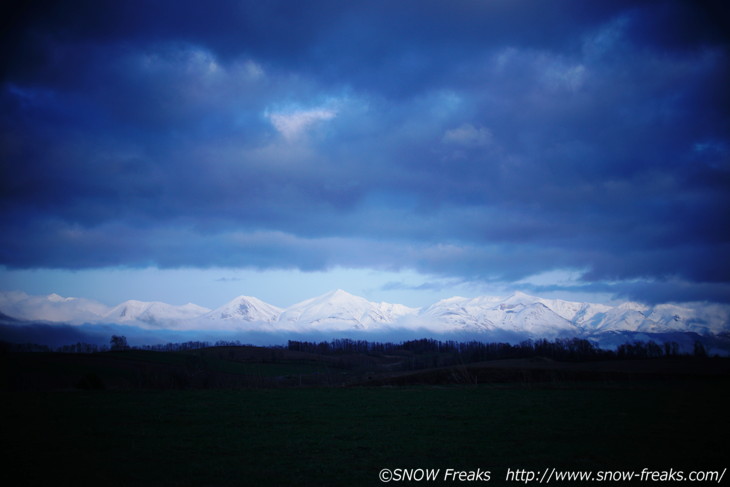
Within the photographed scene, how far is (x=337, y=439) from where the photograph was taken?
17.7 metres

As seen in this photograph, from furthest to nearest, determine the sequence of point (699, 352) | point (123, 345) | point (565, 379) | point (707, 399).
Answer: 1. point (123, 345)
2. point (699, 352)
3. point (565, 379)
4. point (707, 399)

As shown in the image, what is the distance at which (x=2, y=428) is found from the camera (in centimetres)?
1925

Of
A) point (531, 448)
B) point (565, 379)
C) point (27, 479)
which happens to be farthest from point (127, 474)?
point (565, 379)

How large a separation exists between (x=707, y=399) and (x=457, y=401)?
1560 centimetres

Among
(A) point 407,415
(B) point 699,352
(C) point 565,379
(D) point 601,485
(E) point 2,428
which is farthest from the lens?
(B) point 699,352

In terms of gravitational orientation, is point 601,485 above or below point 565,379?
above

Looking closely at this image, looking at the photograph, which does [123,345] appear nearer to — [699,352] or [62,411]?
[62,411]

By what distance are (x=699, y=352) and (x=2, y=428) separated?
376ft

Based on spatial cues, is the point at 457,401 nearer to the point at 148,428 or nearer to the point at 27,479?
the point at 148,428

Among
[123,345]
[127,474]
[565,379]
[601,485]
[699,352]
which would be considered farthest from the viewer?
[123,345]

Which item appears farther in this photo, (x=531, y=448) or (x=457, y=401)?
(x=457, y=401)

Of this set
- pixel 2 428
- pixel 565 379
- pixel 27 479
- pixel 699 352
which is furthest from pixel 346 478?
pixel 699 352

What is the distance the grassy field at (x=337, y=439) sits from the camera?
13070mm

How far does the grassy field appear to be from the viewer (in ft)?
42.9
